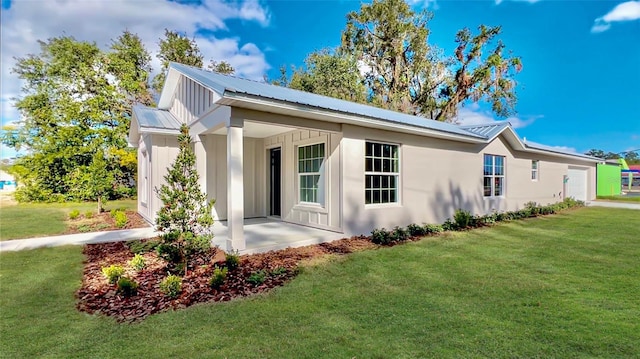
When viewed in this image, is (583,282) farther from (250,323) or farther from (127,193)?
(127,193)

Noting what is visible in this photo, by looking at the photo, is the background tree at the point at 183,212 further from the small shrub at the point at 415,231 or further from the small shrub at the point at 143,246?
the small shrub at the point at 415,231

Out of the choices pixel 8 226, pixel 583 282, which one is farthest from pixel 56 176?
pixel 583 282

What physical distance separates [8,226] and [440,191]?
12842mm

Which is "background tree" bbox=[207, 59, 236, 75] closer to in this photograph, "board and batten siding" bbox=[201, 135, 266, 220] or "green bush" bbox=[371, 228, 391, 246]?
"board and batten siding" bbox=[201, 135, 266, 220]

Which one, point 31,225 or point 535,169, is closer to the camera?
point 31,225

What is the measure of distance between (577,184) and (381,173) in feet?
55.1

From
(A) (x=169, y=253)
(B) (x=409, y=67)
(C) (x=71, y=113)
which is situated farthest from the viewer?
(B) (x=409, y=67)

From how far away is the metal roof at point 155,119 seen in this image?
877 centimetres

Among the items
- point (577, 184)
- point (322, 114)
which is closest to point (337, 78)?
point (577, 184)

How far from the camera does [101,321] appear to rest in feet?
11.0

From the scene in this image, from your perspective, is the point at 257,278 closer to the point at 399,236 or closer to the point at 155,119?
the point at 399,236

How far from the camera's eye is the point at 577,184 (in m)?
18.4

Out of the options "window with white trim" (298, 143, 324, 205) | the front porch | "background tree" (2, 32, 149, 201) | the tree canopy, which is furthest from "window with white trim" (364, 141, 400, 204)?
the tree canopy

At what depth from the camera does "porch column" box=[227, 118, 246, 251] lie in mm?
5781
